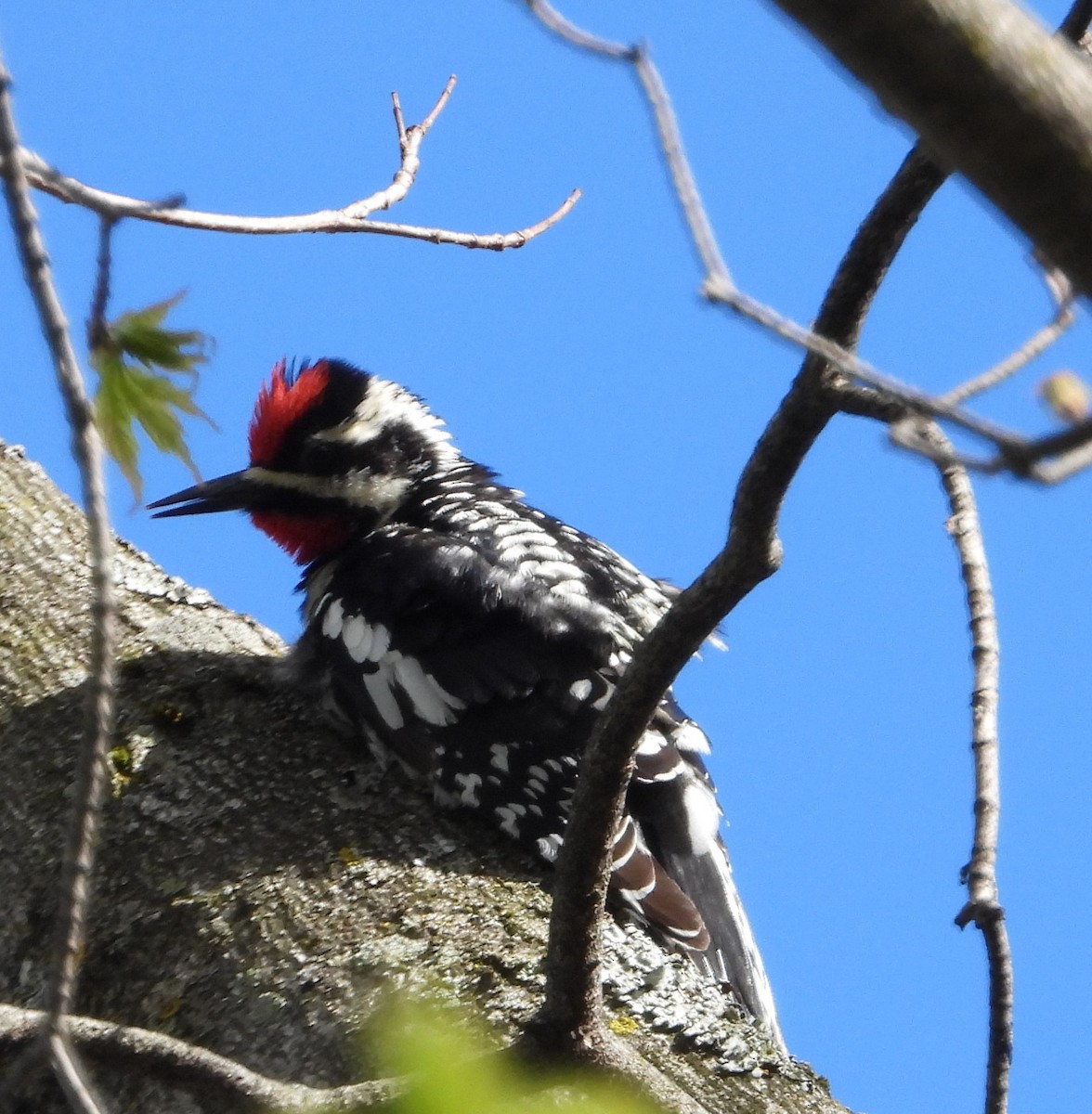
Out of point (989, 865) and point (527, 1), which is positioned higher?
point (527, 1)

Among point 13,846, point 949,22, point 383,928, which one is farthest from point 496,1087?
point 13,846

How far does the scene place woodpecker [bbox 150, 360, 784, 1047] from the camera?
2.60 m

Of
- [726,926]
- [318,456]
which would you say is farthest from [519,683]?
[318,456]

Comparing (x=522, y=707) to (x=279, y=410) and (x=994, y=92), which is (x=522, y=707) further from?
(x=994, y=92)

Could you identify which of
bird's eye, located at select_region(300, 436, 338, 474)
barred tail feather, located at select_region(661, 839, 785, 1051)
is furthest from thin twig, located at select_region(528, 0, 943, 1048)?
bird's eye, located at select_region(300, 436, 338, 474)

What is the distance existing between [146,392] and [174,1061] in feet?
2.56

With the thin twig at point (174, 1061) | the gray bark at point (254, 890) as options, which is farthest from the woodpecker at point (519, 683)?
the thin twig at point (174, 1061)

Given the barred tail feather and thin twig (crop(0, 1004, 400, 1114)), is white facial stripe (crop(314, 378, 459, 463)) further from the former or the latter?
thin twig (crop(0, 1004, 400, 1114))

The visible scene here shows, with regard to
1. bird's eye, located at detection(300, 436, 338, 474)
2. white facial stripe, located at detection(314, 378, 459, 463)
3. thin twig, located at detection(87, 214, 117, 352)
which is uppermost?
white facial stripe, located at detection(314, 378, 459, 463)

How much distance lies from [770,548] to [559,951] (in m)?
0.58

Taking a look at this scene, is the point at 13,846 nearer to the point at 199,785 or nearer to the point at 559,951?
the point at 199,785

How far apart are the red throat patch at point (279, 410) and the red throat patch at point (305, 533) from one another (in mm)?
43

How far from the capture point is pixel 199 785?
2.37 metres

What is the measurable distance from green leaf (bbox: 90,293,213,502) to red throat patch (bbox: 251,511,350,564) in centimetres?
184
